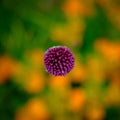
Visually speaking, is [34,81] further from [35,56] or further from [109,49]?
[109,49]

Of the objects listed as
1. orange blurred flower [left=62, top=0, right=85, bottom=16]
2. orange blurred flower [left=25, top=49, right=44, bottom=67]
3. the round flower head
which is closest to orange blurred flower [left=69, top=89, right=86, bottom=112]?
orange blurred flower [left=25, top=49, right=44, bottom=67]

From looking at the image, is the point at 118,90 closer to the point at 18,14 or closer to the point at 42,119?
the point at 42,119

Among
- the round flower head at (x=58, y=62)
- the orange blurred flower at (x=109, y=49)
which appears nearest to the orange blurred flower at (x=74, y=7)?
the orange blurred flower at (x=109, y=49)

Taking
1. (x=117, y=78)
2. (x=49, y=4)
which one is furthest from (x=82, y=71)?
(x=49, y=4)

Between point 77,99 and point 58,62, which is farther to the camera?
point 77,99

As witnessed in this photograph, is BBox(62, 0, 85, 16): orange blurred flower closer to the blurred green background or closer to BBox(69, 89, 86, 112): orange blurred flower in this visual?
the blurred green background

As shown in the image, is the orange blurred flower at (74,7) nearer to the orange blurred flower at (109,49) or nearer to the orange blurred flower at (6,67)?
the orange blurred flower at (109,49)

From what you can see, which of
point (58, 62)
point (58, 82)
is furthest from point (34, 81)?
point (58, 62)
